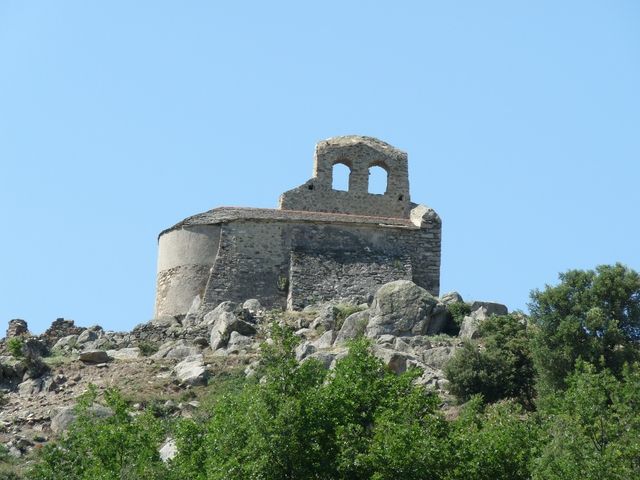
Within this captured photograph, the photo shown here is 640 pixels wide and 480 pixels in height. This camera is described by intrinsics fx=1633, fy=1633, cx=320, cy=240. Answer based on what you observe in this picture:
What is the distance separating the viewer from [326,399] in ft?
112

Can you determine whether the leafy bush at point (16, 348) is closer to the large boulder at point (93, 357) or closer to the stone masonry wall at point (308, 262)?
the large boulder at point (93, 357)

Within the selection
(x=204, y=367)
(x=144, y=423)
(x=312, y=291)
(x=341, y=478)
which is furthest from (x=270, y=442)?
(x=312, y=291)

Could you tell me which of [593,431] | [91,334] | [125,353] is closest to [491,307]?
[125,353]

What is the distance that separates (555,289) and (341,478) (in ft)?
38.8

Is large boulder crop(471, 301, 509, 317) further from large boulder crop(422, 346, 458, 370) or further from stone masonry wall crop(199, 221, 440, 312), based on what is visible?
stone masonry wall crop(199, 221, 440, 312)

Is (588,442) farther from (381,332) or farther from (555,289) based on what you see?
(381,332)

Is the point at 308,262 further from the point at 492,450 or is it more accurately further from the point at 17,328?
the point at 492,450

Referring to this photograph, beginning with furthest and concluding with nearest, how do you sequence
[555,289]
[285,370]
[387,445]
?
[555,289], [285,370], [387,445]

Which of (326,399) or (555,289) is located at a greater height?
(555,289)

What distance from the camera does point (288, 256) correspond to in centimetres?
5159

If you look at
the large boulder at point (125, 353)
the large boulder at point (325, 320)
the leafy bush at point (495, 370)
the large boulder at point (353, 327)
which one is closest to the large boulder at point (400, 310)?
the large boulder at point (353, 327)

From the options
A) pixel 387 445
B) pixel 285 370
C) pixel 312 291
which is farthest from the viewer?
pixel 312 291

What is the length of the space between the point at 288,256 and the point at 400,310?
627 cm

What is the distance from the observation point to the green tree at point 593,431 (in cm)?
3212
